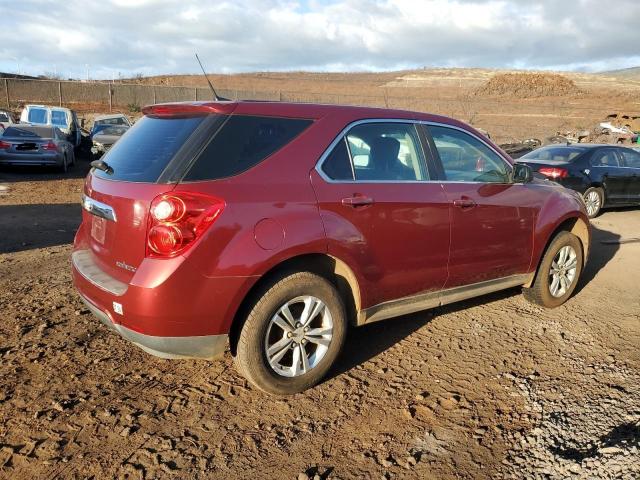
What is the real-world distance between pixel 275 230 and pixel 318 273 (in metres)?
0.50

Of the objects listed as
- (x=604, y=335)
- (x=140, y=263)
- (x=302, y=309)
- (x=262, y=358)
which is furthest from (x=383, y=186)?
(x=604, y=335)

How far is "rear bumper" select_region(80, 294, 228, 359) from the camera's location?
311 centimetres

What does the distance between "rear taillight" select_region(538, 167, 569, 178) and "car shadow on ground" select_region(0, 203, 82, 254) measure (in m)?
8.41

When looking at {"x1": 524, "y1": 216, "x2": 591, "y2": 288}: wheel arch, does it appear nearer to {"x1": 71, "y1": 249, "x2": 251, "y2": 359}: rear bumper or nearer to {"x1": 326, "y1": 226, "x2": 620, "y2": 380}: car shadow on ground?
{"x1": 326, "y1": 226, "x2": 620, "y2": 380}: car shadow on ground

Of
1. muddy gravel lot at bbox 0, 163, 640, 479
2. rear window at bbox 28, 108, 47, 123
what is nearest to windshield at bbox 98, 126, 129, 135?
rear window at bbox 28, 108, 47, 123

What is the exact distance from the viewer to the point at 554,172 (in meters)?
10.6

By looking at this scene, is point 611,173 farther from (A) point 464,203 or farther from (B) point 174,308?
(B) point 174,308

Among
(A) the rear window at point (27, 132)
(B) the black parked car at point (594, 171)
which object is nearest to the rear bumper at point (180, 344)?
(B) the black parked car at point (594, 171)

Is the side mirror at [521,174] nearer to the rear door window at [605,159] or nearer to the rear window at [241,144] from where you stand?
the rear window at [241,144]

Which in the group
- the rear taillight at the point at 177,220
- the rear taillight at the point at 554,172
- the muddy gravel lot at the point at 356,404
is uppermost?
the rear taillight at the point at 554,172

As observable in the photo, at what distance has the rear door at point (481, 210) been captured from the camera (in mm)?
4254

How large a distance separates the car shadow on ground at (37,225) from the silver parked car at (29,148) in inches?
212

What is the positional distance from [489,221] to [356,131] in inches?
55.9

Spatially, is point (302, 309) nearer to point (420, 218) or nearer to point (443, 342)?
point (420, 218)
